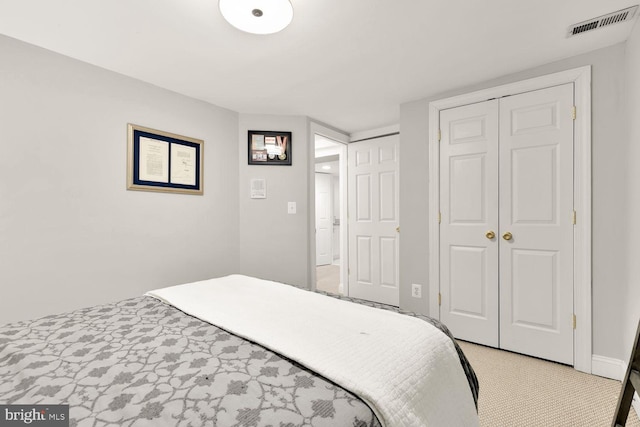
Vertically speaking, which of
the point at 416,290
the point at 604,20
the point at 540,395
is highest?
the point at 604,20

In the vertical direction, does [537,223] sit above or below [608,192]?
below

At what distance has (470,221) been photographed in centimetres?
255

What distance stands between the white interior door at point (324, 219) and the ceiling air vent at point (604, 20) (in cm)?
537

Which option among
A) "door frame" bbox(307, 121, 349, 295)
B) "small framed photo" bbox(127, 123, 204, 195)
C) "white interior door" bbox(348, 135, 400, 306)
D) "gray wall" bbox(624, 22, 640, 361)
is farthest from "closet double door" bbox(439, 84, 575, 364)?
"small framed photo" bbox(127, 123, 204, 195)

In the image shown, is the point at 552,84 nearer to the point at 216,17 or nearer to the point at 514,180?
the point at 514,180

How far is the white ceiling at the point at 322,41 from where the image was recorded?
156cm

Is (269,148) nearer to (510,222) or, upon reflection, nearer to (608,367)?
(510,222)

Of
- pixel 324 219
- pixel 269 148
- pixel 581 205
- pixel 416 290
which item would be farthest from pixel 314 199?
pixel 324 219

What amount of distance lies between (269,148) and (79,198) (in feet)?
5.62

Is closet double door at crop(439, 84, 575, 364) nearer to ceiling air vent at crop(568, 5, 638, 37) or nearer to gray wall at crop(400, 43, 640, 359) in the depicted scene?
gray wall at crop(400, 43, 640, 359)

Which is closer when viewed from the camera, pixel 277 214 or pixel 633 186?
pixel 633 186

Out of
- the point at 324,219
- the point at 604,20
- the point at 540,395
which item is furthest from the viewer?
the point at 324,219

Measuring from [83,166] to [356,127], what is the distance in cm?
285

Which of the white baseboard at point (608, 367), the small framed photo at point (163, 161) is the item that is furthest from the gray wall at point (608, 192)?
the small framed photo at point (163, 161)
